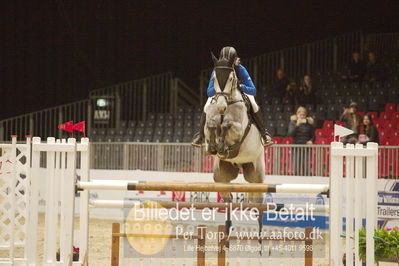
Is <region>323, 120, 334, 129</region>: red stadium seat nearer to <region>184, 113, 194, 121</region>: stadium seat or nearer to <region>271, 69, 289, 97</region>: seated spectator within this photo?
<region>271, 69, 289, 97</region>: seated spectator

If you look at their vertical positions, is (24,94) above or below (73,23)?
below

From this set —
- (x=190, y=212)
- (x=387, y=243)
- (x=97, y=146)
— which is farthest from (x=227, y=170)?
(x=97, y=146)

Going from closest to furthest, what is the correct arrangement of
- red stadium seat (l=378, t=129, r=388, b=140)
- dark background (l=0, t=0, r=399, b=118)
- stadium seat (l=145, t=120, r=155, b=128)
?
red stadium seat (l=378, t=129, r=388, b=140), stadium seat (l=145, t=120, r=155, b=128), dark background (l=0, t=0, r=399, b=118)

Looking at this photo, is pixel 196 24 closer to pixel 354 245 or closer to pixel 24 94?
pixel 24 94

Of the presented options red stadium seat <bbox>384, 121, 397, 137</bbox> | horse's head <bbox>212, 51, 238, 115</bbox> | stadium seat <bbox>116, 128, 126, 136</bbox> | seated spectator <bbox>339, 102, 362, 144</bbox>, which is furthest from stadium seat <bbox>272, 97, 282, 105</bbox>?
horse's head <bbox>212, 51, 238, 115</bbox>

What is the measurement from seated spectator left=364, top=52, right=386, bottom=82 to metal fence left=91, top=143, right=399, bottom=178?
2.84m

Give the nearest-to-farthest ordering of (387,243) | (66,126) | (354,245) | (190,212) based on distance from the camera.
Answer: (354,245) → (387,243) → (190,212) → (66,126)

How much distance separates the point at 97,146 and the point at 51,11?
3615 mm

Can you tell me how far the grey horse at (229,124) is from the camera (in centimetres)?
485

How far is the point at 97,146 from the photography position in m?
10.5

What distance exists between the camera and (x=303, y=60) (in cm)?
1260

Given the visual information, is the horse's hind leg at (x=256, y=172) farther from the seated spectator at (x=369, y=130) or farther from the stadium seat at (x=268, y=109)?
the stadium seat at (x=268, y=109)

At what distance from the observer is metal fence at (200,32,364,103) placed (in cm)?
1252

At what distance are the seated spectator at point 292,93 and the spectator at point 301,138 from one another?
6.05ft
